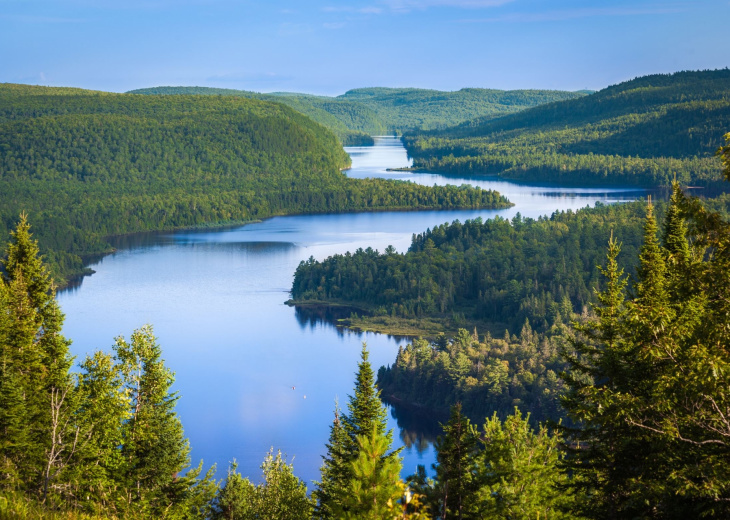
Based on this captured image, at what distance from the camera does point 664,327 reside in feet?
48.0

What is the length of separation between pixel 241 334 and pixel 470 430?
55.0m

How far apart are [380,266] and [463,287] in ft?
29.7

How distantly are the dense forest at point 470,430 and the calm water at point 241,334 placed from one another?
22.5 m

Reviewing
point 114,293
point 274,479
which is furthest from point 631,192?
point 274,479

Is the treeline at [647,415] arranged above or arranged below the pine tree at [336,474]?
above

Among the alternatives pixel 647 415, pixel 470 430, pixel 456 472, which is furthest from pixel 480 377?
pixel 647 415

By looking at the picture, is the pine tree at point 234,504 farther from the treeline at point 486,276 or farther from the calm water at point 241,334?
the treeline at point 486,276

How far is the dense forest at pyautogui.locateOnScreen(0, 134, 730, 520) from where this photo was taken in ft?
44.5

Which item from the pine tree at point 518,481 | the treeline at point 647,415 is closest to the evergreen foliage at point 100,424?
the treeline at point 647,415

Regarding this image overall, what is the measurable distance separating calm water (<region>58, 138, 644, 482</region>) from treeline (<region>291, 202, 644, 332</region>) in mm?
6603

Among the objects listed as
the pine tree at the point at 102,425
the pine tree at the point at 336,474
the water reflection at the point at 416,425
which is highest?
the pine tree at the point at 102,425

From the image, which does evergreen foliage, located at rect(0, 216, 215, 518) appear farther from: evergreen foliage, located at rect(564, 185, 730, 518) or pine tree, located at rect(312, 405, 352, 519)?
evergreen foliage, located at rect(564, 185, 730, 518)

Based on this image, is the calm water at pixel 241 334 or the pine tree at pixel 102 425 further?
the calm water at pixel 241 334

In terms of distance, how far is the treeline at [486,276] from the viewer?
84.6 metres
